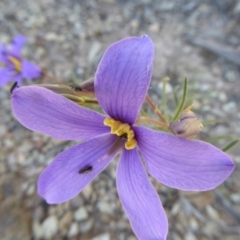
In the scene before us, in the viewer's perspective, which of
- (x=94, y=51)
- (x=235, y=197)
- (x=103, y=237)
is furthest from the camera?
(x=94, y=51)

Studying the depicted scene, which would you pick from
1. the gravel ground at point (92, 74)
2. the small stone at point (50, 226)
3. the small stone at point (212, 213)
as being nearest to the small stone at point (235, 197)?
the gravel ground at point (92, 74)

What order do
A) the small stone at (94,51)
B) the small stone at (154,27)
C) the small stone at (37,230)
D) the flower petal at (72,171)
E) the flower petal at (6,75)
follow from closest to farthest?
the flower petal at (72,171)
the small stone at (37,230)
the flower petal at (6,75)
the small stone at (94,51)
the small stone at (154,27)

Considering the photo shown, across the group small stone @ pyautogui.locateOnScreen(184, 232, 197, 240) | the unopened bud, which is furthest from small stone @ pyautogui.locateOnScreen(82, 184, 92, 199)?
the unopened bud

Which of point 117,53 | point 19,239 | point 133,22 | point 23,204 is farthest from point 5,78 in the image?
point 117,53

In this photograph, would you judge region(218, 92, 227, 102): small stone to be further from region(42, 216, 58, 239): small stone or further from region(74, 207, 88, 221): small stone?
region(42, 216, 58, 239): small stone

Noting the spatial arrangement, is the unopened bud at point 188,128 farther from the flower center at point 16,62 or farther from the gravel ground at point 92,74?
the flower center at point 16,62

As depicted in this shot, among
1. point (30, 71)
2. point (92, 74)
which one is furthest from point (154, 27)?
point (30, 71)

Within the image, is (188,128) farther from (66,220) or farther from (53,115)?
(66,220)

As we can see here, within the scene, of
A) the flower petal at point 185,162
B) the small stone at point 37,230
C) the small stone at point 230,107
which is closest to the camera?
the flower petal at point 185,162
